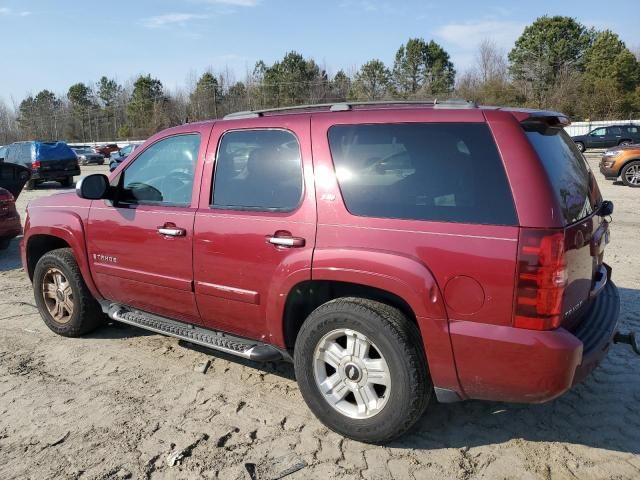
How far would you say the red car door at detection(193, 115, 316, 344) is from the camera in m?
3.25

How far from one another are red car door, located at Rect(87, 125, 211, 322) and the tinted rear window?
2222mm

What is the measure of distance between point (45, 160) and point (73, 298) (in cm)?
1736

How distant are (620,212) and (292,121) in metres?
9.38

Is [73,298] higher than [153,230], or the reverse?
[153,230]

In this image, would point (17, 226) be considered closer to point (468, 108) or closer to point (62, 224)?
point (62, 224)

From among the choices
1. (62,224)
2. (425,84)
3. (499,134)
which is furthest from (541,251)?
(425,84)

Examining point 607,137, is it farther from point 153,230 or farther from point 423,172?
point 153,230

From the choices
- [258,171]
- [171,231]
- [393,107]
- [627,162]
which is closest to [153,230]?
[171,231]

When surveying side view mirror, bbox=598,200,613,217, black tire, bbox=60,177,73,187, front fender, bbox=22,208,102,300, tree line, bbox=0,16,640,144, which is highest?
tree line, bbox=0,16,640,144

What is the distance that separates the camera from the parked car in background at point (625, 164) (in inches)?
582

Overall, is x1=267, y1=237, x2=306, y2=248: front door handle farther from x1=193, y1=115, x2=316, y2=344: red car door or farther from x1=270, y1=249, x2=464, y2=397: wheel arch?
x1=270, y1=249, x2=464, y2=397: wheel arch

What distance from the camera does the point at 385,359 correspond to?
9.65 ft

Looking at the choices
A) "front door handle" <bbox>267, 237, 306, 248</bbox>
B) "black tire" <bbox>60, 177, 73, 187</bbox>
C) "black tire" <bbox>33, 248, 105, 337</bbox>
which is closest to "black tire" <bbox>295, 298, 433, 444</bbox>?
"front door handle" <bbox>267, 237, 306, 248</bbox>

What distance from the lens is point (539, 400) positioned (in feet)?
8.83
